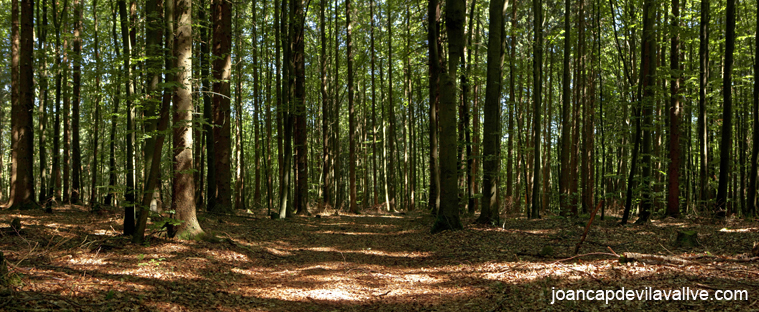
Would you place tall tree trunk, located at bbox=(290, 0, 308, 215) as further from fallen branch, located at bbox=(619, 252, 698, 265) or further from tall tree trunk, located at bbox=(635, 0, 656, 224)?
fallen branch, located at bbox=(619, 252, 698, 265)

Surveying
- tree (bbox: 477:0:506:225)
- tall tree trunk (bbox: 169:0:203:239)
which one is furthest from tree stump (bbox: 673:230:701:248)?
tall tree trunk (bbox: 169:0:203:239)

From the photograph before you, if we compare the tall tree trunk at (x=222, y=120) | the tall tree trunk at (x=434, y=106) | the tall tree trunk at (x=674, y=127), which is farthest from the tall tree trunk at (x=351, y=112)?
the tall tree trunk at (x=674, y=127)

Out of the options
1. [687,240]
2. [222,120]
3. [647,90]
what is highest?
[647,90]

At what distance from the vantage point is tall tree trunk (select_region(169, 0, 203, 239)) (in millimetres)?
7363

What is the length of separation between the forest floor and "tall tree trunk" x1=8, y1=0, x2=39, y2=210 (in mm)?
1498

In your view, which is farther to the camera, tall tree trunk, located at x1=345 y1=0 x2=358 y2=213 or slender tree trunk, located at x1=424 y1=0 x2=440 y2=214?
tall tree trunk, located at x1=345 y1=0 x2=358 y2=213

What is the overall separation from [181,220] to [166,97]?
2328 mm

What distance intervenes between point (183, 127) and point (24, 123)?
6.94 m

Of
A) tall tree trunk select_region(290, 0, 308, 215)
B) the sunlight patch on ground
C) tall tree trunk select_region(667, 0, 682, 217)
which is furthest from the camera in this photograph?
tall tree trunk select_region(290, 0, 308, 215)

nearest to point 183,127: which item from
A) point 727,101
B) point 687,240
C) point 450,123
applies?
point 450,123

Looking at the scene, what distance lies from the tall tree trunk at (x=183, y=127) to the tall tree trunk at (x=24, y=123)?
21.3 feet

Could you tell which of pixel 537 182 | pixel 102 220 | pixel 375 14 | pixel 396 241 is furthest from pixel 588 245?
pixel 375 14

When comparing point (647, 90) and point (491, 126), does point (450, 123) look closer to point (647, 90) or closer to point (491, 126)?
point (491, 126)

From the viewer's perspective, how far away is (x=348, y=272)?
7039 mm
